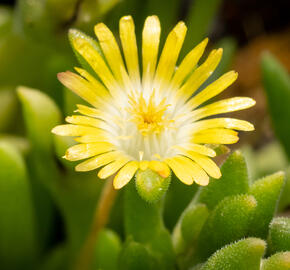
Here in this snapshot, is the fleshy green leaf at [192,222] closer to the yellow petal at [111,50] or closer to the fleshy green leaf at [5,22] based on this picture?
the yellow petal at [111,50]

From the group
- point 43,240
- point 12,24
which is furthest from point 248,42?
point 43,240

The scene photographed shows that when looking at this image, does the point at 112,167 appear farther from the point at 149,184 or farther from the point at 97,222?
the point at 97,222

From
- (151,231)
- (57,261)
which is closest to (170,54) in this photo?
(151,231)

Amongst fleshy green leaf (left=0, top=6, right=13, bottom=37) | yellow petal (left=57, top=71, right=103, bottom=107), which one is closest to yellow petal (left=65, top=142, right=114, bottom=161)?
yellow petal (left=57, top=71, right=103, bottom=107)

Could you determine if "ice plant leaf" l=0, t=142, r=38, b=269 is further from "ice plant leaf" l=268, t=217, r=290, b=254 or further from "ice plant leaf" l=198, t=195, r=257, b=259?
"ice plant leaf" l=268, t=217, r=290, b=254

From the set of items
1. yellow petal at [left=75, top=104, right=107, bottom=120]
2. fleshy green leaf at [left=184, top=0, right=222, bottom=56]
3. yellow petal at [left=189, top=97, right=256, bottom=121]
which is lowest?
yellow petal at [left=189, top=97, right=256, bottom=121]
